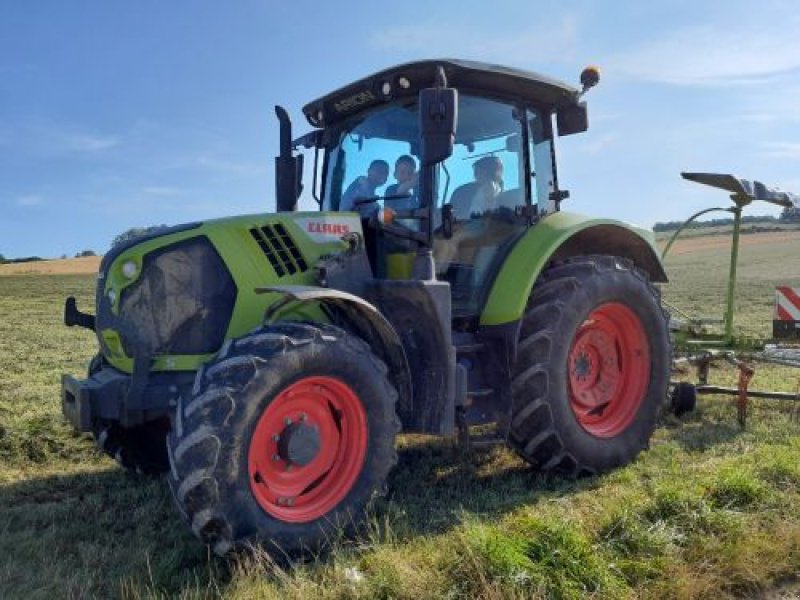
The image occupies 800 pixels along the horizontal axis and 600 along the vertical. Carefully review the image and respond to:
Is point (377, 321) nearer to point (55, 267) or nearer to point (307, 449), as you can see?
point (307, 449)

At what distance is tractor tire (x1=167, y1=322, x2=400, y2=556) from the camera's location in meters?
3.46

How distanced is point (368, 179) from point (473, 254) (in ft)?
2.93

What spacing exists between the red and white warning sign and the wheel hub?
5.95 meters

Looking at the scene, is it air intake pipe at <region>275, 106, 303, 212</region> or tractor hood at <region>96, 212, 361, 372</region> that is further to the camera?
air intake pipe at <region>275, 106, 303, 212</region>

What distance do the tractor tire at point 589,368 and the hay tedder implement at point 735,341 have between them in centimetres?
136

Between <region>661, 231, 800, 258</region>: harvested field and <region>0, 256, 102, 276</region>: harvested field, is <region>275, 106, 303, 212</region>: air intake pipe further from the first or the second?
<region>661, 231, 800, 258</region>: harvested field

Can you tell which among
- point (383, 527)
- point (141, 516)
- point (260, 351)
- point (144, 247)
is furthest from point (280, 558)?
point (144, 247)

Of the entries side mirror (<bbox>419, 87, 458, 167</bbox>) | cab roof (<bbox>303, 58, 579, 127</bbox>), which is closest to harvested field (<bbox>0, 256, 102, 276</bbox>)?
cab roof (<bbox>303, 58, 579, 127</bbox>)

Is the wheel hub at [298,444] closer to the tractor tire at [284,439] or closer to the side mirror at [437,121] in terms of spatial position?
Answer: the tractor tire at [284,439]

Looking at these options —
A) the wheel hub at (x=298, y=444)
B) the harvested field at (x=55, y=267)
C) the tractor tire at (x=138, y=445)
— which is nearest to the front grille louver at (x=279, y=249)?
the wheel hub at (x=298, y=444)

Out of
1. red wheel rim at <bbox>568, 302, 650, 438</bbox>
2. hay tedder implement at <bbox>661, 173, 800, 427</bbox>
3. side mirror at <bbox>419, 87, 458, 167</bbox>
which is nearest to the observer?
side mirror at <bbox>419, 87, 458, 167</bbox>

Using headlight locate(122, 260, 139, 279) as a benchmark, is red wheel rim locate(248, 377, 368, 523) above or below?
below

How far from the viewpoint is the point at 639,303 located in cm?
552

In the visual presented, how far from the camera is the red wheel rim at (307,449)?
379cm
